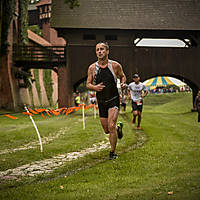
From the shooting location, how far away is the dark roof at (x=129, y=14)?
78.2 ft

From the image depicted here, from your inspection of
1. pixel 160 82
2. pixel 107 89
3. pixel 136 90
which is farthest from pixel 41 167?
pixel 160 82

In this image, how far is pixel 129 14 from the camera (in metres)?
25.2

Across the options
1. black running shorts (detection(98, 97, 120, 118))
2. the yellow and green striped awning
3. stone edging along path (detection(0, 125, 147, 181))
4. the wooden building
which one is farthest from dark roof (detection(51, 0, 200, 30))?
black running shorts (detection(98, 97, 120, 118))

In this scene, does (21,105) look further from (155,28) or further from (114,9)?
(155,28)

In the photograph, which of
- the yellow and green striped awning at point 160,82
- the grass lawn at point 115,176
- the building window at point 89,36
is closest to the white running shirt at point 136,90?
the grass lawn at point 115,176

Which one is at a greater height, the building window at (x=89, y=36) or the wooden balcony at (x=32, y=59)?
the building window at (x=89, y=36)

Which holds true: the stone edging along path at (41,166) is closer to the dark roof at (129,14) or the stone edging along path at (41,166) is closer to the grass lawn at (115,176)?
the grass lawn at (115,176)

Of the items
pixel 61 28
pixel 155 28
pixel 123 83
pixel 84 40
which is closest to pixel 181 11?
pixel 155 28

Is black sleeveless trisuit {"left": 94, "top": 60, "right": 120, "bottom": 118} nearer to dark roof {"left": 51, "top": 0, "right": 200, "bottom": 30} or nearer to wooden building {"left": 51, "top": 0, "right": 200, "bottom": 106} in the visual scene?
wooden building {"left": 51, "top": 0, "right": 200, "bottom": 106}

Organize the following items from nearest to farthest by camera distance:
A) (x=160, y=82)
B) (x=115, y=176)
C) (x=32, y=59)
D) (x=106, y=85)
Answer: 1. (x=115, y=176)
2. (x=106, y=85)
3. (x=32, y=59)
4. (x=160, y=82)

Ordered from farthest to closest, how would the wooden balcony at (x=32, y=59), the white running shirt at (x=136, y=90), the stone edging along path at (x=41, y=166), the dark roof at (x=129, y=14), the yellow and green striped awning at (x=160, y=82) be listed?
the yellow and green striped awning at (x=160, y=82)
the wooden balcony at (x=32, y=59)
the dark roof at (x=129, y=14)
the white running shirt at (x=136, y=90)
the stone edging along path at (x=41, y=166)

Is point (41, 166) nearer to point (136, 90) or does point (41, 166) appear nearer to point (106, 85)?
point (106, 85)

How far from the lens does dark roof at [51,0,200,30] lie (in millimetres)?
23844

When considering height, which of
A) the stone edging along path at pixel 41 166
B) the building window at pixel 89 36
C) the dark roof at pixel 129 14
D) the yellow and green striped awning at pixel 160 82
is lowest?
the stone edging along path at pixel 41 166
